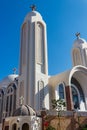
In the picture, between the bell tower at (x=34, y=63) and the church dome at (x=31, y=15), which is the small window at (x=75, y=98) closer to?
the bell tower at (x=34, y=63)

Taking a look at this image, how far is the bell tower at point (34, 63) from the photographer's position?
25125 millimetres

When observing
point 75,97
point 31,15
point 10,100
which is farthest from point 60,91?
point 31,15

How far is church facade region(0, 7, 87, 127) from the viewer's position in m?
25.3

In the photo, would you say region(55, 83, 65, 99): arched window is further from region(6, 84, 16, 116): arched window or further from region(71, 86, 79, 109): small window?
region(6, 84, 16, 116): arched window

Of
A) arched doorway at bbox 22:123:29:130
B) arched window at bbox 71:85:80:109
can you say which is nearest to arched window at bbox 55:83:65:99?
arched window at bbox 71:85:80:109

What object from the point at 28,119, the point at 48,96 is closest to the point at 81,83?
the point at 48,96

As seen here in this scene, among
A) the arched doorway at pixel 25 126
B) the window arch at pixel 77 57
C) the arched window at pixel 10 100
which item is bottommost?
the arched doorway at pixel 25 126

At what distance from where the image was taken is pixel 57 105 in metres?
22.1

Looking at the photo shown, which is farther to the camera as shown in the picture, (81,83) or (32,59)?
(81,83)

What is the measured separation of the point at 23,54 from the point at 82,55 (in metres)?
14.1

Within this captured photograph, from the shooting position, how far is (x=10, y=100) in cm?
2916

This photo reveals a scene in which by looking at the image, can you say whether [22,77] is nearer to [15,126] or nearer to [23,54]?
[23,54]

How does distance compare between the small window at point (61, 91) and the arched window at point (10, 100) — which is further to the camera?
the arched window at point (10, 100)

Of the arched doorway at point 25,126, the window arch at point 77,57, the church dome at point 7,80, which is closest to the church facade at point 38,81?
the church dome at point 7,80
